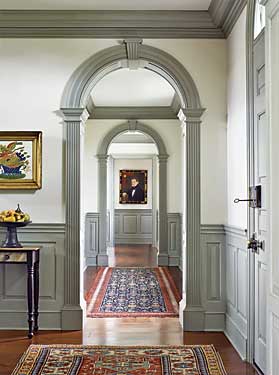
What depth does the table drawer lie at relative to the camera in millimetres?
4559

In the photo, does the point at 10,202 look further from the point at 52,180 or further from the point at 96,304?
the point at 96,304

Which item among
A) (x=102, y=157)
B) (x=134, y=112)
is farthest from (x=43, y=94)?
(x=102, y=157)

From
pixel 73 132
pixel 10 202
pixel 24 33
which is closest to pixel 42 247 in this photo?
pixel 10 202

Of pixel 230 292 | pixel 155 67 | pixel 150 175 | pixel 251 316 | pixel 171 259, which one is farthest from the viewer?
pixel 150 175

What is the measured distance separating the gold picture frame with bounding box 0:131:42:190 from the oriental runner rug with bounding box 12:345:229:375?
1.62m

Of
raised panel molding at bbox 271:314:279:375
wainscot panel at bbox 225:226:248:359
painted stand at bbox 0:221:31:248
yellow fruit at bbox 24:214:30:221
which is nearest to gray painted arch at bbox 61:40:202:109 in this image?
yellow fruit at bbox 24:214:30:221

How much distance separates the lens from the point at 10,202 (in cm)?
494

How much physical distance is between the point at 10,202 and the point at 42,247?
0.56 meters

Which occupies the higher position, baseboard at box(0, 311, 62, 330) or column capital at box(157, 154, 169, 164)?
column capital at box(157, 154, 169, 164)

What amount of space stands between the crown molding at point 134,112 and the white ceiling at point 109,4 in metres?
4.33

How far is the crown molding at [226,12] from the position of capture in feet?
14.1

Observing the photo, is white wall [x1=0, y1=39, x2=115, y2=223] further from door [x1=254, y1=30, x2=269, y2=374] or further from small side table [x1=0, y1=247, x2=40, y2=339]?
door [x1=254, y1=30, x2=269, y2=374]

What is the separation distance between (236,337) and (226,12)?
295cm

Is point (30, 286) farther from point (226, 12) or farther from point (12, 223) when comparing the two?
point (226, 12)
